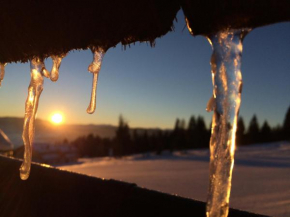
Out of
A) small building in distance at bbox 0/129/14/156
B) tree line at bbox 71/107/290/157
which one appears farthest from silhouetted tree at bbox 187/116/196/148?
small building in distance at bbox 0/129/14/156

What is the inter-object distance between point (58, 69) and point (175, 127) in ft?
70.6

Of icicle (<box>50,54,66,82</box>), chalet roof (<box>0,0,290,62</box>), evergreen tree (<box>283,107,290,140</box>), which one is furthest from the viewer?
evergreen tree (<box>283,107,290,140</box>)

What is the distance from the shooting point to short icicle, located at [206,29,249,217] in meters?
0.88

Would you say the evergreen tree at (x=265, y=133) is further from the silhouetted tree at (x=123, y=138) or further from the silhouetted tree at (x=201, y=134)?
the silhouetted tree at (x=123, y=138)

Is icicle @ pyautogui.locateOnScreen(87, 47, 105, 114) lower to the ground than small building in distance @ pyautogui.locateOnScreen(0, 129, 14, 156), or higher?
higher

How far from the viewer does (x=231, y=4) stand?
0.78 meters

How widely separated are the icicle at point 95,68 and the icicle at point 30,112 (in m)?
0.45

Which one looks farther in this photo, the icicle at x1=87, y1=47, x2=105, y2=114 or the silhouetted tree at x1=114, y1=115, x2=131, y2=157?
the silhouetted tree at x1=114, y1=115, x2=131, y2=157

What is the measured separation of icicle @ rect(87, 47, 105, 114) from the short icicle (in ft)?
2.13

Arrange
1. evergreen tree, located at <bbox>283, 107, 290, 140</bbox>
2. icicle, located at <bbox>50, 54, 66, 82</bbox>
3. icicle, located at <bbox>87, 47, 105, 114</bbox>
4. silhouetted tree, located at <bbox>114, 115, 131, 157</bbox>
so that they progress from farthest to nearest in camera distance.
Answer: silhouetted tree, located at <bbox>114, 115, 131, 157</bbox>, evergreen tree, located at <bbox>283, 107, 290, 140</bbox>, icicle, located at <bbox>50, 54, 66, 82</bbox>, icicle, located at <bbox>87, 47, 105, 114</bbox>

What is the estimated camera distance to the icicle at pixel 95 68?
4.63 ft

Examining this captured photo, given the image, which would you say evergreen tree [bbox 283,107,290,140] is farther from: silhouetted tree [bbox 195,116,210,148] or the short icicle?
the short icicle

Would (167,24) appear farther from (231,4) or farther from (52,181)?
(52,181)

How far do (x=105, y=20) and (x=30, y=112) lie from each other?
101cm
